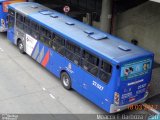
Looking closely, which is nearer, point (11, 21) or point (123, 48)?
point (123, 48)

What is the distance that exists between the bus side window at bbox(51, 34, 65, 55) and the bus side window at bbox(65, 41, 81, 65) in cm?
36

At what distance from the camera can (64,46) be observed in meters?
14.6

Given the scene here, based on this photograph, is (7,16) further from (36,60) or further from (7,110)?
(7,110)

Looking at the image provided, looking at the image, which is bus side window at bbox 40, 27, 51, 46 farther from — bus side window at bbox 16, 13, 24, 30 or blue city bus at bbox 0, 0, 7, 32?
blue city bus at bbox 0, 0, 7, 32

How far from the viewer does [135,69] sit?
40.5ft

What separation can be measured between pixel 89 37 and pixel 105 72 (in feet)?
7.36

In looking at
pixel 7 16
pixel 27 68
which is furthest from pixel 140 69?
pixel 7 16

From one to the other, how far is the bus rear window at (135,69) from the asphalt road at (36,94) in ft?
6.59

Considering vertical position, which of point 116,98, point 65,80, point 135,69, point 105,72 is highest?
point 135,69

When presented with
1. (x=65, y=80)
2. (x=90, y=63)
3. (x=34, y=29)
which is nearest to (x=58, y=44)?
(x=65, y=80)

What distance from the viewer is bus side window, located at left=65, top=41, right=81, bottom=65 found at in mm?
13746

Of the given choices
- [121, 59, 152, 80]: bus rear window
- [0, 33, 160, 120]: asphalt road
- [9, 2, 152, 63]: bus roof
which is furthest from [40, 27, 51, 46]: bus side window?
[121, 59, 152, 80]: bus rear window

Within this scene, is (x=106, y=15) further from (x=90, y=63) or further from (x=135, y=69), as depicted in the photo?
(x=135, y=69)

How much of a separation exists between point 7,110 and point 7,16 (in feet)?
29.3
